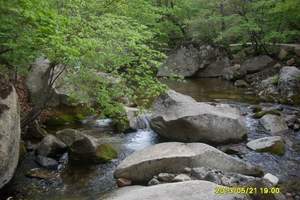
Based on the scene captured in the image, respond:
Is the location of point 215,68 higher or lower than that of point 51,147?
higher

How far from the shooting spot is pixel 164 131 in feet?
39.9

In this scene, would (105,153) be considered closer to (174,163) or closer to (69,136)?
(69,136)

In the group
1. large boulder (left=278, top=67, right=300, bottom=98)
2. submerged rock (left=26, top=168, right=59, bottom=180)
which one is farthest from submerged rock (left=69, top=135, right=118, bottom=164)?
large boulder (left=278, top=67, right=300, bottom=98)


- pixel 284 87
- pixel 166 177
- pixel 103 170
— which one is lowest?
pixel 103 170

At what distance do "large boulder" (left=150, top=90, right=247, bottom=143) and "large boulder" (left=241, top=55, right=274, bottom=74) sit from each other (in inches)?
500

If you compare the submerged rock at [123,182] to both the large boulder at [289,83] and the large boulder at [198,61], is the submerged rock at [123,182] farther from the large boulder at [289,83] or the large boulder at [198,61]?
the large boulder at [198,61]

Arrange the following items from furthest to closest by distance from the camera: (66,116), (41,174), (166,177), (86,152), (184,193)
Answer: (66,116) < (86,152) < (41,174) < (166,177) < (184,193)

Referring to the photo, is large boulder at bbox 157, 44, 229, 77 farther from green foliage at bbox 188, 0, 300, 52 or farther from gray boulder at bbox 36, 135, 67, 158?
gray boulder at bbox 36, 135, 67, 158

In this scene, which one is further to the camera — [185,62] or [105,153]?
[185,62]

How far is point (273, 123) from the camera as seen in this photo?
43.3 feet

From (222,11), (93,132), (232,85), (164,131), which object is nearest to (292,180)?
(164,131)

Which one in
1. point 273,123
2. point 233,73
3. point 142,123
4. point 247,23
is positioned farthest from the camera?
point 233,73

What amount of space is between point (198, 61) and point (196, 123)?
15.7 meters

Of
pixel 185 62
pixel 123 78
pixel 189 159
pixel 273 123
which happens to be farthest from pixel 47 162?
pixel 185 62
